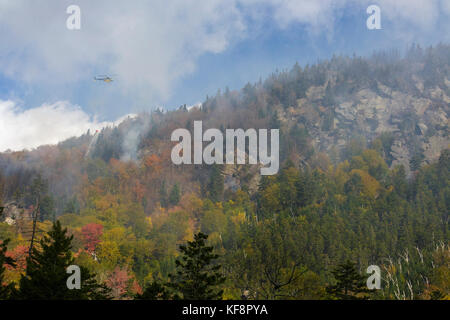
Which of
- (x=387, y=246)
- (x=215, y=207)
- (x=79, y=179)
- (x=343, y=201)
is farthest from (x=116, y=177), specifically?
(x=387, y=246)

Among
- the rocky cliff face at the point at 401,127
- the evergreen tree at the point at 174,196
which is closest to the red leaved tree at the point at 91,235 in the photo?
the evergreen tree at the point at 174,196

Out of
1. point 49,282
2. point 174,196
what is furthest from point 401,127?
point 49,282

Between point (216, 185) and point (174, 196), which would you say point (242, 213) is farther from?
point (174, 196)

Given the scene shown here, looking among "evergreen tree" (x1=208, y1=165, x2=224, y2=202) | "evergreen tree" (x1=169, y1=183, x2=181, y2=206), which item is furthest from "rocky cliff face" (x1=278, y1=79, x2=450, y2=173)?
"evergreen tree" (x1=169, y1=183, x2=181, y2=206)

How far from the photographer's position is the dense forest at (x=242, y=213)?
5138 centimetres

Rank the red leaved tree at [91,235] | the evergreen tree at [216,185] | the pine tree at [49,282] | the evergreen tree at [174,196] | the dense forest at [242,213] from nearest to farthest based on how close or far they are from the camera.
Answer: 1. the pine tree at [49,282]
2. the dense forest at [242,213]
3. the red leaved tree at [91,235]
4. the evergreen tree at [216,185]
5. the evergreen tree at [174,196]

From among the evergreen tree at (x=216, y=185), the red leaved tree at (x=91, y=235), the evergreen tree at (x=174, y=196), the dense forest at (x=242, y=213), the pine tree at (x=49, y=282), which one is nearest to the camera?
the pine tree at (x=49, y=282)

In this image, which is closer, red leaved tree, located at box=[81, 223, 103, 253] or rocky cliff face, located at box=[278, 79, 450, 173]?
red leaved tree, located at box=[81, 223, 103, 253]

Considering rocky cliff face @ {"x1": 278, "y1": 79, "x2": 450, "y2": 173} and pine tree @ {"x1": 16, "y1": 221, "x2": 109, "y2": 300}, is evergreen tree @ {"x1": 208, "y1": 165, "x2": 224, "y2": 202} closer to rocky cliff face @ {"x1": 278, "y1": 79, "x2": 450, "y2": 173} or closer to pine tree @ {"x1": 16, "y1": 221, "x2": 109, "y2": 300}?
rocky cliff face @ {"x1": 278, "y1": 79, "x2": 450, "y2": 173}

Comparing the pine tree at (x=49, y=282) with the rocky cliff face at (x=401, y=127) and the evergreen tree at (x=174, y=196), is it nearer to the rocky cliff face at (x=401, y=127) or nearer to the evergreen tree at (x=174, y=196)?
the evergreen tree at (x=174, y=196)

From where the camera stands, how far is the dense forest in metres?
51.4

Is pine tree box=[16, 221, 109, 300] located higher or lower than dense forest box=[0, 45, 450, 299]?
lower
